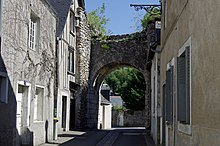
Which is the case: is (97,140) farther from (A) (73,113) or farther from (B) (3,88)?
(B) (3,88)

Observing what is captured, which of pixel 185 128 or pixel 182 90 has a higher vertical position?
pixel 182 90

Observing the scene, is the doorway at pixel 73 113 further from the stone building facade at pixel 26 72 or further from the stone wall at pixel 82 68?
the stone building facade at pixel 26 72

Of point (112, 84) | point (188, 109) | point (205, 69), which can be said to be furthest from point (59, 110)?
point (112, 84)

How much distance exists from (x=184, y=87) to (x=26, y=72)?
7405mm

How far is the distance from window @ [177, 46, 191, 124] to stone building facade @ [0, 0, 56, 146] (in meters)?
5.50

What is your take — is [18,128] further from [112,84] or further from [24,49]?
[112,84]

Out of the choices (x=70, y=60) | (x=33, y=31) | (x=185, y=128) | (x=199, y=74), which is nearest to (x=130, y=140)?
(x=33, y=31)

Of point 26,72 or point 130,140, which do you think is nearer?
point 26,72

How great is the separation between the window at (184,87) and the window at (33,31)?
797 cm

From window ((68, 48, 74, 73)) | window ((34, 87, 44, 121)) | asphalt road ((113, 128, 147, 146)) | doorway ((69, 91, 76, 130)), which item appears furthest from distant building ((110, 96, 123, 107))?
window ((34, 87, 44, 121))

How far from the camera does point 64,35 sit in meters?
25.9

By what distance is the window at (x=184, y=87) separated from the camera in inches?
321

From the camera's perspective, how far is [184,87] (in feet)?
29.4

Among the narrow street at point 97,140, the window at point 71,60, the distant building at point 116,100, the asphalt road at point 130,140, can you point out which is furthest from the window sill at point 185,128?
the distant building at point 116,100
